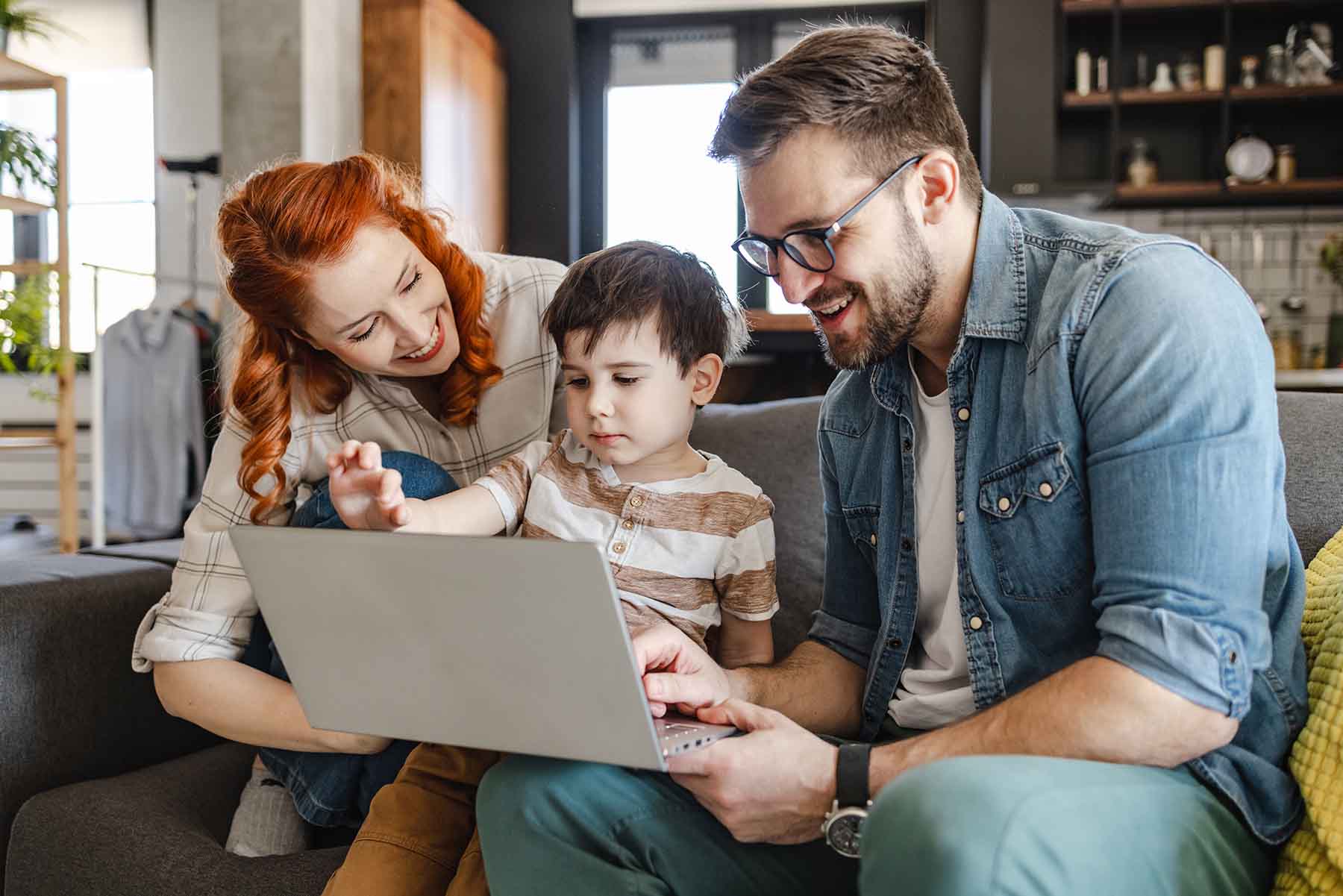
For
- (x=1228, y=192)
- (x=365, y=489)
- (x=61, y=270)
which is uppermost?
(x=1228, y=192)

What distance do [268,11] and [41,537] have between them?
2.12m

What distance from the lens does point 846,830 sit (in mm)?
946

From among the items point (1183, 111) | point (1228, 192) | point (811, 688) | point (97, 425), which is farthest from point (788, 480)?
point (1183, 111)

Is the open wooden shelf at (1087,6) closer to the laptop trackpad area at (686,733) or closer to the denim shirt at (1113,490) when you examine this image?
the denim shirt at (1113,490)

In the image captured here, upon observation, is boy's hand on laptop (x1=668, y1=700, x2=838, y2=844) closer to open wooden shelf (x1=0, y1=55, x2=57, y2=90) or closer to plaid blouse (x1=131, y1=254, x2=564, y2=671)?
plaid blouse (x1=131, y1=254, x2=564, y2=671)

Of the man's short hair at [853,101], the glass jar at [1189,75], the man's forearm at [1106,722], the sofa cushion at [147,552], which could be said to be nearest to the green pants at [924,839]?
the man's forearm at [1106,722]

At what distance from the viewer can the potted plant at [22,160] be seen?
3582 millimetres

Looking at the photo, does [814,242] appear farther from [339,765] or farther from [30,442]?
[30,442]

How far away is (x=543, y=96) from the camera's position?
4.87 meters

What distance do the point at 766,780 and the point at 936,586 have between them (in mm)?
322

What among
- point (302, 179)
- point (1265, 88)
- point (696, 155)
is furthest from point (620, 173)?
point (302, 179)

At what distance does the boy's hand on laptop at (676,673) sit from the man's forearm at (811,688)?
1.8 inches

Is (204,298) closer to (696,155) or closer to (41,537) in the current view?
(41,537)

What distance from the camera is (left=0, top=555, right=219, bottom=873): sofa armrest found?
4.53ft
